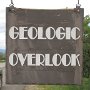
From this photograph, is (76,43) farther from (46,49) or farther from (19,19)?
(19,19)

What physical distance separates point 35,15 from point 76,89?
9.70 meters

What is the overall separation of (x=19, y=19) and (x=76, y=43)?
82 centimetres

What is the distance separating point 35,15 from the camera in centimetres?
579

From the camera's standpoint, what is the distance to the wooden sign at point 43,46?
5.77 meters

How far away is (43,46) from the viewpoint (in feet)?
19.2

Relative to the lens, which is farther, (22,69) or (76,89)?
(76,89)

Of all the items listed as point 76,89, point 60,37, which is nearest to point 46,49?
point 60,37

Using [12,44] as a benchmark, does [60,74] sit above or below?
below

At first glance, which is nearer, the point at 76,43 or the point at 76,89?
the point at 76,43

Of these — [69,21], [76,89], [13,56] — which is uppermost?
[69,21]

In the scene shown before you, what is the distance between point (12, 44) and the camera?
5.82 m

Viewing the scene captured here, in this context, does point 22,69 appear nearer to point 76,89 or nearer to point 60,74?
point 60,74

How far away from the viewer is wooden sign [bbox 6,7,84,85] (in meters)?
5.77

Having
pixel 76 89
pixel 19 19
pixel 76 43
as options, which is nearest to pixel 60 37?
pixel 76 43
